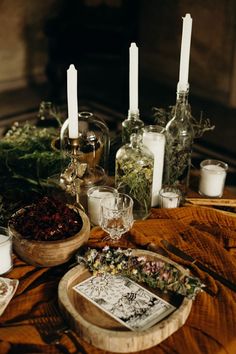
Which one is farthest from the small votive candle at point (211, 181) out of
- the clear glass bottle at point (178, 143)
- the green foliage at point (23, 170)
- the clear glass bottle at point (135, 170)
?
the green foliage at point (23, 170)

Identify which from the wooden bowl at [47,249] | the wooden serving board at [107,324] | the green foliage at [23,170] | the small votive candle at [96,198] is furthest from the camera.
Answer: the green foliage at [23,170]

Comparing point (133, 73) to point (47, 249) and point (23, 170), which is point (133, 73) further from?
point (47, 249)

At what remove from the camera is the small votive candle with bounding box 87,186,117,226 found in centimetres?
160

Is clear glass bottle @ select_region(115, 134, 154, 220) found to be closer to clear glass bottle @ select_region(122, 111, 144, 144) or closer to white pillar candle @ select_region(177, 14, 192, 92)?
clear glass bottle @ select_region(122, 111, 144, 144)

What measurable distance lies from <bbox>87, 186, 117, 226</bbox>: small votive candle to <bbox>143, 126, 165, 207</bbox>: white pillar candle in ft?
0.60

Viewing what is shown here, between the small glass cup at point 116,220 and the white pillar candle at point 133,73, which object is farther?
the white pillar candle at point 133,73

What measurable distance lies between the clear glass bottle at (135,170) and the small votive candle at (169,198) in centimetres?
7

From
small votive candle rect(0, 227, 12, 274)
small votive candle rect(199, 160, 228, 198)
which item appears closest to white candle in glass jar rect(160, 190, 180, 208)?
small votive candle rect(199, 160, 228, 198)

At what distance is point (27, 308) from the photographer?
1.30 metres

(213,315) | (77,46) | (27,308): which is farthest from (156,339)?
(77,46)

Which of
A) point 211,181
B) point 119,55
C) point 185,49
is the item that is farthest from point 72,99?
point 119,55

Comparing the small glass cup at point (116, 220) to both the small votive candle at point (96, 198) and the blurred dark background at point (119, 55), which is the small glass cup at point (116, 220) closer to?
the small votive candle at point (96, 198)

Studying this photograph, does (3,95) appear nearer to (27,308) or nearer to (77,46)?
(77,46)

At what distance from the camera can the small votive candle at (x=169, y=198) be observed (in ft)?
5.60
